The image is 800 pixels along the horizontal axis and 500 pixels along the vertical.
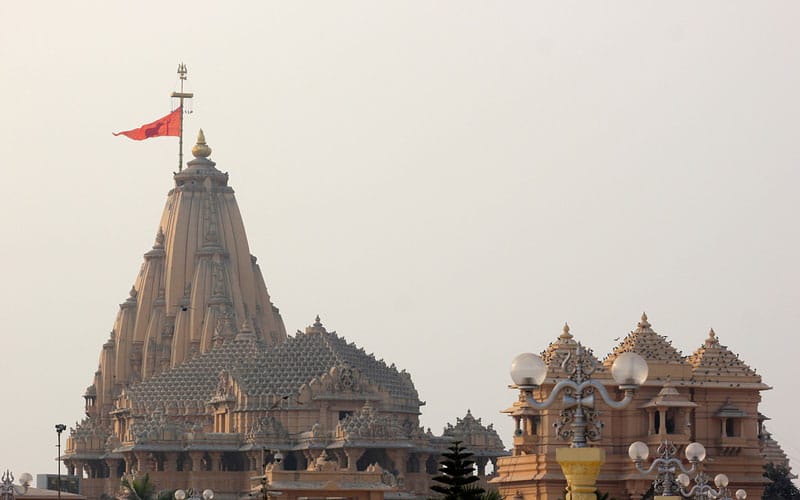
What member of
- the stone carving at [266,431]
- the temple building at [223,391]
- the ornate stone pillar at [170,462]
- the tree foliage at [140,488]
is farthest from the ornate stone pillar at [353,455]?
the ornate stone pillar at [170,462]

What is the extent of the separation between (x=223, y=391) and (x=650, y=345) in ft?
131

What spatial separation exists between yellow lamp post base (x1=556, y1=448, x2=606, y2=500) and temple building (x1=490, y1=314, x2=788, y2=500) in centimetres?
6151

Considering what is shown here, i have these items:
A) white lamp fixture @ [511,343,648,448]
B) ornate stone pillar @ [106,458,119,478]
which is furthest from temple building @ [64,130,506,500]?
white lamp fixture @ [511,343,648,448]

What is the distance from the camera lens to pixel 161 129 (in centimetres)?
15950

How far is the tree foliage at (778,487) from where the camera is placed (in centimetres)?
11825

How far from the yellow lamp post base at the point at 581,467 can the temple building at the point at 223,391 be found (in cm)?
7493

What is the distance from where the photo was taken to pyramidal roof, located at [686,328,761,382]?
361 feet

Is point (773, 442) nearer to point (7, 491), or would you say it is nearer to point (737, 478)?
point (737, 478)

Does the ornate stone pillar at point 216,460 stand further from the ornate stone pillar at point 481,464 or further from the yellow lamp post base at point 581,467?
the yellow lamp post base at point 581,467

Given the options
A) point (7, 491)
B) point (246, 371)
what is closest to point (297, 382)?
point (246, 371)

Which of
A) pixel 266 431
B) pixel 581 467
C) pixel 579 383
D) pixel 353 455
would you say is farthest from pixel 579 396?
pixel 266 431

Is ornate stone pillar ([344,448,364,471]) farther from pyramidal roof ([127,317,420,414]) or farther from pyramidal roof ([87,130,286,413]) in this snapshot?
pyramidal roof ([87,130,286,413])

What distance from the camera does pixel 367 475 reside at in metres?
118

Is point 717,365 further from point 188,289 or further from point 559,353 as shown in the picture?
point 188,289
